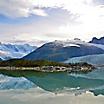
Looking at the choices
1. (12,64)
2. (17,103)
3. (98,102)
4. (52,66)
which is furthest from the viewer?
(12,64)

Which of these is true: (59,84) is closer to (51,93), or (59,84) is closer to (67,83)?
(67,83)

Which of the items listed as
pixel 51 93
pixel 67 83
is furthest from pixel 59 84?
pixel 51 93

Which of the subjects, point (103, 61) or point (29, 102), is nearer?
point (29, 102)

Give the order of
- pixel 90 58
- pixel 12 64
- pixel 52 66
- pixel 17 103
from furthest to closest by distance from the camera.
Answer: pixel 90 58 → pixel 12 64 → pixel 52 66 → pixel 17 103

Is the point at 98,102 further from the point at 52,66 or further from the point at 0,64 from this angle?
the point at 0,64

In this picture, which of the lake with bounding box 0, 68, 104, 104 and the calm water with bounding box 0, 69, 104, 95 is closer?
the lake with bounding box 0, 68, 104, 104

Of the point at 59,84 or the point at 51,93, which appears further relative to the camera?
the point at 59,84

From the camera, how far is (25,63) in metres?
117

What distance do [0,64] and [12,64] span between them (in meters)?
7.70

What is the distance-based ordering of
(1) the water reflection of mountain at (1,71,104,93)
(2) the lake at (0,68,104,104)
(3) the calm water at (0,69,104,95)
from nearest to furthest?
(2) the lake at (0,68,104,104), (3) the calm water at (0,69,104,95), (1) the water reflection of mountain at (1,71,104,93)

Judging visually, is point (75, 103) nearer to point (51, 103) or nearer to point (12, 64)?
point (51, 103)

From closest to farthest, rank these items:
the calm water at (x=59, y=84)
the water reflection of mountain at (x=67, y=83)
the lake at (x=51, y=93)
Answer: the lake at (x=51, y=93), the calm water at (x=59, y=84), the water reflection of mountain at (x=67, y=83)

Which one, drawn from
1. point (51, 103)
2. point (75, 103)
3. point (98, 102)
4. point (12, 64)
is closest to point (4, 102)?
point (51, 103)

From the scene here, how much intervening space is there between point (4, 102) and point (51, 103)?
3536 millimetres
